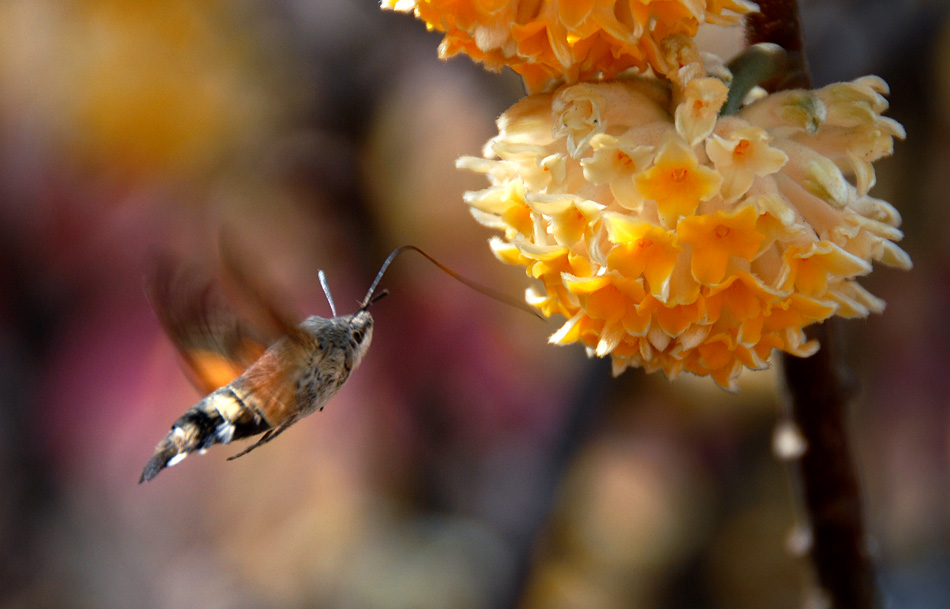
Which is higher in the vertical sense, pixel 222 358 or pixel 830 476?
pixel 222 358

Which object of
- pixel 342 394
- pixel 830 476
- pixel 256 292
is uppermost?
pixel 256 292

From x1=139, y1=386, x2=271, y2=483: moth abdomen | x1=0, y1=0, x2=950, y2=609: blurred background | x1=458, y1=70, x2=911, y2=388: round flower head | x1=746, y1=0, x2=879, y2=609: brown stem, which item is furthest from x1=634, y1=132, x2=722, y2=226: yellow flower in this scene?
x1=0, y1=0, x2=950, y2=609: blurred background

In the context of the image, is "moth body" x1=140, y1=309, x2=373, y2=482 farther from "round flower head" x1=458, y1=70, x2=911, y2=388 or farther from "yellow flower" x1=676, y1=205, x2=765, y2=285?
"yellow flower" x1=676, y1=205, x2=765, y2=285

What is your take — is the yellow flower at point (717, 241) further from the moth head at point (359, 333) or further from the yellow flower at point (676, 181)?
the moth head at point (359, 333)

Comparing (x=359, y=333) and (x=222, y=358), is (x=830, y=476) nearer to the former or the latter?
(x=359, y=333)

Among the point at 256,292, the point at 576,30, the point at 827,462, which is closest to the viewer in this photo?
the point at 576,30

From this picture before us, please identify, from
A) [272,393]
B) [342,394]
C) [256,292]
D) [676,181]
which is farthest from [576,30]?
[342,394]
